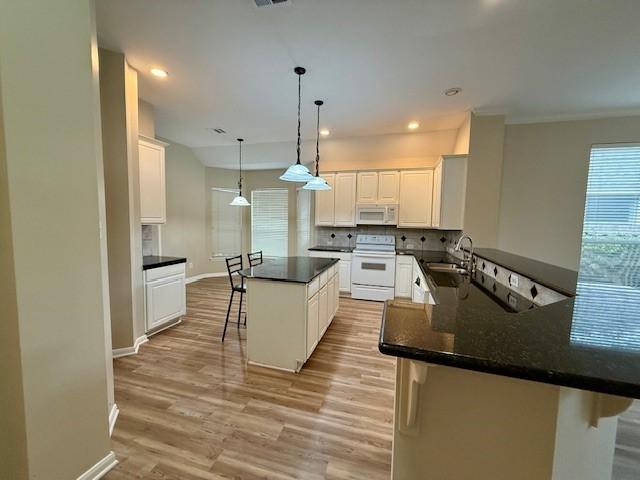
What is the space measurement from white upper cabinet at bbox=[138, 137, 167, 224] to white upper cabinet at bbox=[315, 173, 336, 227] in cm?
281

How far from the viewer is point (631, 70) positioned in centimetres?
256

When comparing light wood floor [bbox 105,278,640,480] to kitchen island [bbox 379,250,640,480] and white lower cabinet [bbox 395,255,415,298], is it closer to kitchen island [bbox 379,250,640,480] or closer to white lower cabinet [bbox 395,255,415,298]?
kitchen island [bbox 379,250,640,480]

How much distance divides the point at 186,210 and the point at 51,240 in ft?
15.9

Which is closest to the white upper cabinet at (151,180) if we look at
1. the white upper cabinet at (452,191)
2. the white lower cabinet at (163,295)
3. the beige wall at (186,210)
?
the white lower cabinet at (163,295)

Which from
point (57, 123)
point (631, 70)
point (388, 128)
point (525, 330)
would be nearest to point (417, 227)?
point (388, 128)

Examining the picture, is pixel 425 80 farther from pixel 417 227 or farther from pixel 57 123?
pixel 57 123

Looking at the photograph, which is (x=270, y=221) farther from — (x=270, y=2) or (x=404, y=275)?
(x=270, y=2)

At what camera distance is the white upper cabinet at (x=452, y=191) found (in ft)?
12.8

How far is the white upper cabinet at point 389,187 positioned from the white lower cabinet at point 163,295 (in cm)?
359

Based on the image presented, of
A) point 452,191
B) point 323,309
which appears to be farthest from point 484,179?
point 323,309

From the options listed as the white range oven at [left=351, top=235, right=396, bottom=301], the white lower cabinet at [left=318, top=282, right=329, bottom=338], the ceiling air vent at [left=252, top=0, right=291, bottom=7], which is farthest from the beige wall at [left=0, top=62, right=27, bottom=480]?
the white range oven at [left=351, top=235, right=396, bottom=301]

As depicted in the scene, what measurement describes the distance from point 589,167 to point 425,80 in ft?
9.44

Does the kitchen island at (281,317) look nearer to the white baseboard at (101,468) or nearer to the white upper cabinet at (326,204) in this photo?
the white baseboard at (101,468)

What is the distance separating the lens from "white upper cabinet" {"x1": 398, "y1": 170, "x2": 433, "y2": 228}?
15.1ft
